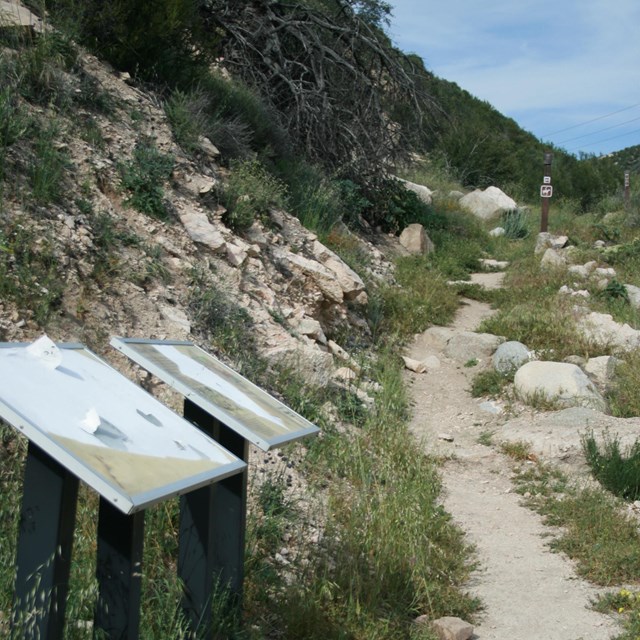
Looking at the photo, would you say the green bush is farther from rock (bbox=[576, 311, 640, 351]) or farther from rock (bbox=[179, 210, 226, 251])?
rock (bbox=[576, 311, 640, 351])

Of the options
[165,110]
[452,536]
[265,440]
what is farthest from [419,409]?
[265,440]

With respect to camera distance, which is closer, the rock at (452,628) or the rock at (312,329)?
the rock at (452,628)

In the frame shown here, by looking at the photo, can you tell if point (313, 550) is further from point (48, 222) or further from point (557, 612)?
point (48, 222)

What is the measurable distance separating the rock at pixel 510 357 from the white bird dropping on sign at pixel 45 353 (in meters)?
A: 6.40

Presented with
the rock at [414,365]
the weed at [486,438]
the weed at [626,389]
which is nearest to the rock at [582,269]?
the weed at [626,389]

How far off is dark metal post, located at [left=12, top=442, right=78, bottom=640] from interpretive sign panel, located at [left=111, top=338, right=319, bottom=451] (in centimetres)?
70

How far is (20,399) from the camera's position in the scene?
202cm

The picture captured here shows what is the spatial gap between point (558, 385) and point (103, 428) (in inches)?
235

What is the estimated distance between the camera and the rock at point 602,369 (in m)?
8.10

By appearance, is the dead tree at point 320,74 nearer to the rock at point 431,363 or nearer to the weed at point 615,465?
the rock at point 431,363

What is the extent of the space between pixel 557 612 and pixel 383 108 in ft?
32.0

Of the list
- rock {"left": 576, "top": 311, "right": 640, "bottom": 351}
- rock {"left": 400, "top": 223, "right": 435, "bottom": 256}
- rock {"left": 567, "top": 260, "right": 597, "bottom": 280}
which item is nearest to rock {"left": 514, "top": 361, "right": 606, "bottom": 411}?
rock {"left": 576, "top": 311, "right": 640, "bottom": 351}

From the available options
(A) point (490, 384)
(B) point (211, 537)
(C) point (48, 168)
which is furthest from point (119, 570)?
(A) point (490, 384)

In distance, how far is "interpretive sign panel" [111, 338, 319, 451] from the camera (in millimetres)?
2814
